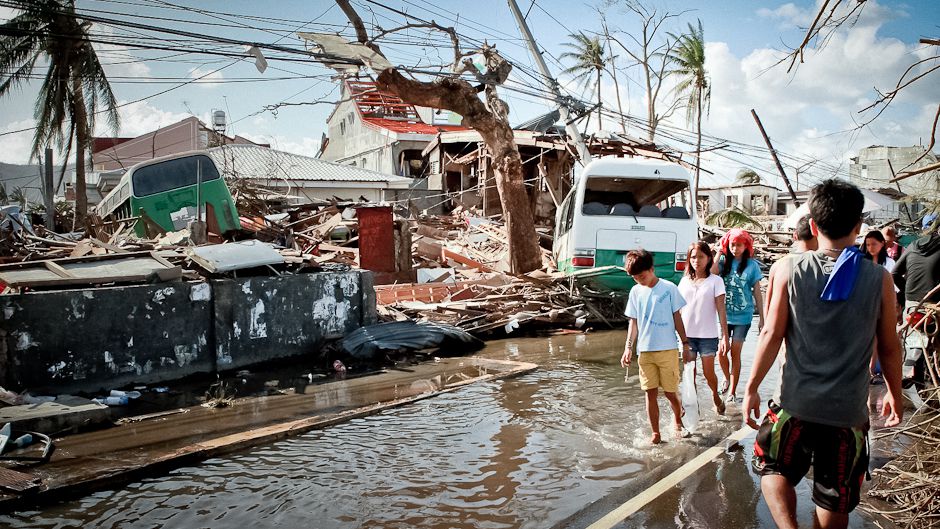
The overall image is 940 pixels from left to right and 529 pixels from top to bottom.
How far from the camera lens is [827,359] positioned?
2984 mm

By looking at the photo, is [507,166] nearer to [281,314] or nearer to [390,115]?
[281,314]

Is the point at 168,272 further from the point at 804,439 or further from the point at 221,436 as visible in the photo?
the point at 804,439

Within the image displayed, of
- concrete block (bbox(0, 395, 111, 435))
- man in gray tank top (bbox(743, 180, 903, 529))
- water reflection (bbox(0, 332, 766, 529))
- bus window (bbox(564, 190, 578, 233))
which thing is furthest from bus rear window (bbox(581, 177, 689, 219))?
man in gray tank top (bbox(743, 180, 903, 529))

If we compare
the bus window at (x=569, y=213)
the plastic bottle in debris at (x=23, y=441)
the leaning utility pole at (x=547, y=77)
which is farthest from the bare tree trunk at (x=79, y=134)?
the plastic bottle in debris at (x=23, y=441)

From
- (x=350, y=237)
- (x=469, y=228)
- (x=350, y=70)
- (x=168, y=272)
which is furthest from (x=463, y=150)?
(x=168, y=272)

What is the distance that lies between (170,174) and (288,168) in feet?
50.6

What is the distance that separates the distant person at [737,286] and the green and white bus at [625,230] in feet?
18.2

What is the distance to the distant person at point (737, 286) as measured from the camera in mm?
6668

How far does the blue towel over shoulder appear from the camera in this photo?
290 centimetres

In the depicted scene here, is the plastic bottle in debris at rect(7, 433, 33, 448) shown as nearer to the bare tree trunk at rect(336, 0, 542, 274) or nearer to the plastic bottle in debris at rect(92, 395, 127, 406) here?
the plastic bottle in debris at rect(92, 395, 127, 406)

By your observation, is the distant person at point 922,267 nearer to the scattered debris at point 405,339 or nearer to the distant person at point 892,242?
the distant person at point 892,242

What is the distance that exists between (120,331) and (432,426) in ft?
14.0

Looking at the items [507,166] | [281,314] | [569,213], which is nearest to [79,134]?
[507,166]

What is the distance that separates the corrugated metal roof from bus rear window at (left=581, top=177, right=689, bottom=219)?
16052mm
